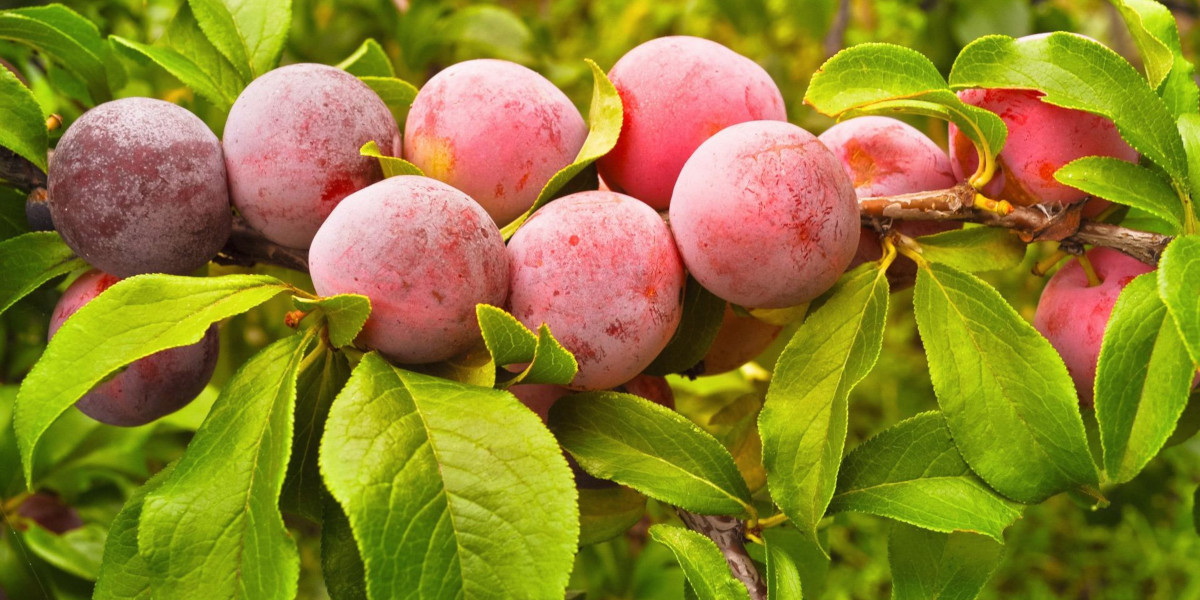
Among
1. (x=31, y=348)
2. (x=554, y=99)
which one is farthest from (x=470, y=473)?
(x=31, y=348)

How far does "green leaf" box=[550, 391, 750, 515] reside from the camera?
0.53 metres

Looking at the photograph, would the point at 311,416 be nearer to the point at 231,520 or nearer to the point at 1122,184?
the point at 231,520

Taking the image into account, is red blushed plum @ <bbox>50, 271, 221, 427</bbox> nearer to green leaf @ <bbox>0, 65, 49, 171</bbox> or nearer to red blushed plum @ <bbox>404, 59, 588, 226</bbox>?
green leaf @ <bbox>0, 65, 49, 171</bbox>

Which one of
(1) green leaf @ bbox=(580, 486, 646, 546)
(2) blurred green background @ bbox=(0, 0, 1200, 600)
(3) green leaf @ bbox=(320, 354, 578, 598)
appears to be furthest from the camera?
(2) blurred green background @ bbox=(0, 0, 1200, 600)

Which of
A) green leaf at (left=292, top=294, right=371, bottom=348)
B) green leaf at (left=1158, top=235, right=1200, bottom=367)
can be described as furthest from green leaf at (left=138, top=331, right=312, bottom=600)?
green leaf at (left=1158, top=235, right=1200, bottom=367)

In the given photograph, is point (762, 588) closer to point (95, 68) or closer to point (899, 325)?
point (95, 68)

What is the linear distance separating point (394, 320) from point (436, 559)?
13cm

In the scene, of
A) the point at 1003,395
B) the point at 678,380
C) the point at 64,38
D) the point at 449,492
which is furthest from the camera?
the point at 678,380

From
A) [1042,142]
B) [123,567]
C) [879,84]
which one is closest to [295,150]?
[123,567]

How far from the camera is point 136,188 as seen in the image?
520mm

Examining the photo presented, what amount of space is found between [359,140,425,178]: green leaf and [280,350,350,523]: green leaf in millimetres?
121

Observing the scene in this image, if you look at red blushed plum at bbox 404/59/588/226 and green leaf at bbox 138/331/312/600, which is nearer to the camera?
green leaf at bbox 138/331/312/600

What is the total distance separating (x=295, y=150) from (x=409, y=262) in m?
0.14

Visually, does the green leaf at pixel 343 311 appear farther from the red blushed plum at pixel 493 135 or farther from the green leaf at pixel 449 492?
the red blushed plum at pixel 493 135
